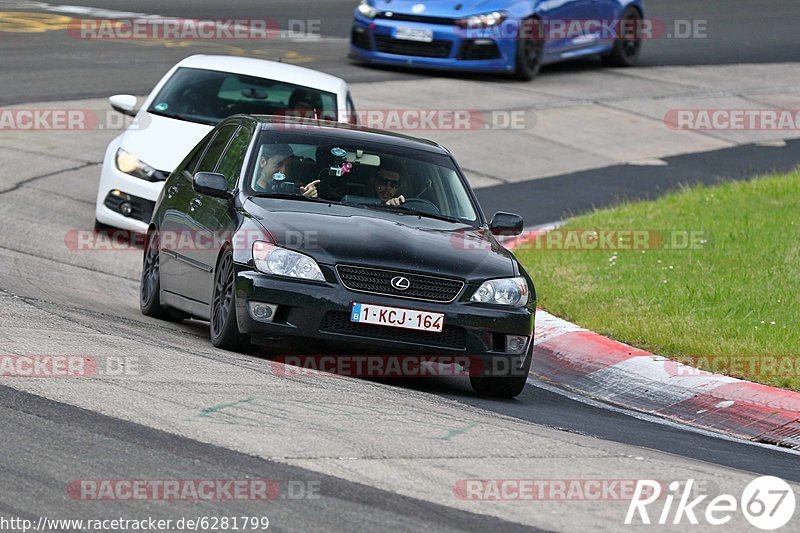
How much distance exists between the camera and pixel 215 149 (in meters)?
11.0

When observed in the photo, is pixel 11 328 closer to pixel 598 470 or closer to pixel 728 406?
pixel 598 470

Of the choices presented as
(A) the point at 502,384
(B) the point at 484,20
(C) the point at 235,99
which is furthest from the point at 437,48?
(A) the point at 502,384

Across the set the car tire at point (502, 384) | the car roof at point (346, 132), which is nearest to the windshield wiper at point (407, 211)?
the car roof at point (346, 132)

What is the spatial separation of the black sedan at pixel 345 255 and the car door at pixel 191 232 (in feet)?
0.05

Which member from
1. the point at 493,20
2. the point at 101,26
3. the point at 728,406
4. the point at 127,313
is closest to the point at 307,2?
the point at 101,26

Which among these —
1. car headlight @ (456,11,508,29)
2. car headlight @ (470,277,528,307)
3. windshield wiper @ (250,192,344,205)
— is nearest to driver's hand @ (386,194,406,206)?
windshield wiper @ (250,192,344,205)

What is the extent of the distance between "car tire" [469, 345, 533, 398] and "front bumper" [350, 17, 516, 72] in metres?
13.4

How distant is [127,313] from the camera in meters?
11.0

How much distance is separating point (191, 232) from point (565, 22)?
14.4m

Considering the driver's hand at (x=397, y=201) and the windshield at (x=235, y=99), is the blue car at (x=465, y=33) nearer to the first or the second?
the windshield at (x=235, y=99)

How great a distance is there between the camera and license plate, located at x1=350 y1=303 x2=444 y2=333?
347 inches

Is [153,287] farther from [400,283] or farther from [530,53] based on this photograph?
[530,53]

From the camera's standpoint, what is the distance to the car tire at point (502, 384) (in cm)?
927

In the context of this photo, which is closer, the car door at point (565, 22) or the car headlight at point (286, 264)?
the car headlight at point (286, 264)
